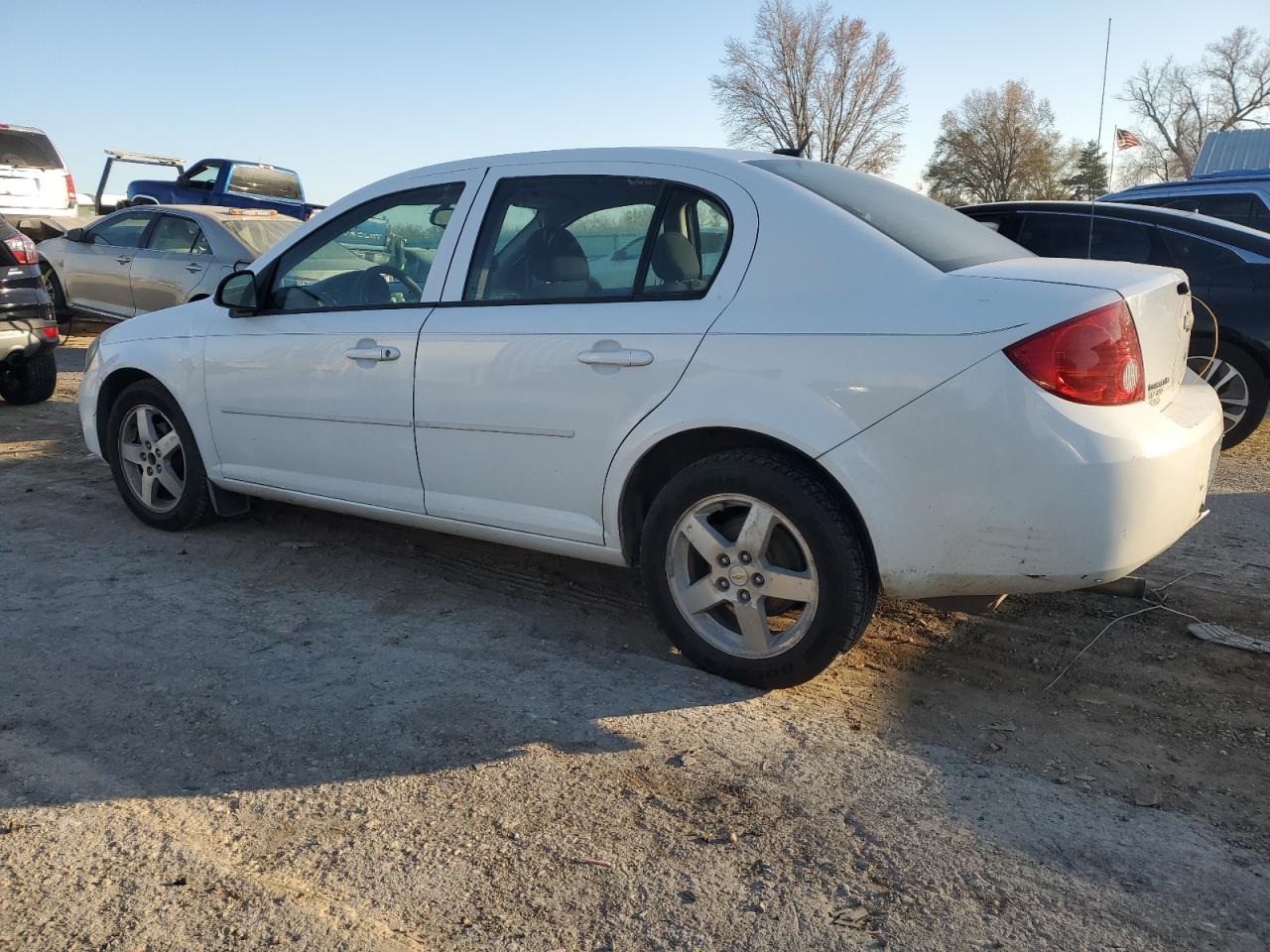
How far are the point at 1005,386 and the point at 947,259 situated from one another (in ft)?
1.84

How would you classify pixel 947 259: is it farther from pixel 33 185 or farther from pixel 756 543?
pixel 33 185

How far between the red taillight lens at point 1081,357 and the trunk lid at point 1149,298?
0.06 meters

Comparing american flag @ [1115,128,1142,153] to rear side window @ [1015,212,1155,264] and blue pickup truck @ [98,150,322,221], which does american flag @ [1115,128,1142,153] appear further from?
blue pickup truck @ [98,150,322,221]

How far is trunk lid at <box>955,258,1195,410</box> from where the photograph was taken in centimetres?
302

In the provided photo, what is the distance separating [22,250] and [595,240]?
653 cm

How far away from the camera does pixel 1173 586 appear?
4406 millimetres

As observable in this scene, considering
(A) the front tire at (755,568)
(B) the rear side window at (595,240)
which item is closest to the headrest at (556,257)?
(B) the rear side window at (595,240)

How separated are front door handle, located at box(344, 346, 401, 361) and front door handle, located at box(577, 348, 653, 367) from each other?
89cm

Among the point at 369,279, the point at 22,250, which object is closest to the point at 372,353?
the point at 369,279

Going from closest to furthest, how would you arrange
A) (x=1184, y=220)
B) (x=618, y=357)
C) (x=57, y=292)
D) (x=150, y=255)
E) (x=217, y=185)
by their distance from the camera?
(x=618, y=357)
(x=1184, y=220)
(x=150, y=255)
(x=57, y=292)
(x=217, y=185)

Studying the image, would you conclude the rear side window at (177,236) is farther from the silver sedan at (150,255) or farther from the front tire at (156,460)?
the front tire at (156,460)

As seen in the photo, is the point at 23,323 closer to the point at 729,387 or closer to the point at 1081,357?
the point at 729,387

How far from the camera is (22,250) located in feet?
27.4

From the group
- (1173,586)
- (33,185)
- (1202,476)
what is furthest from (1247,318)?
(33,185)
